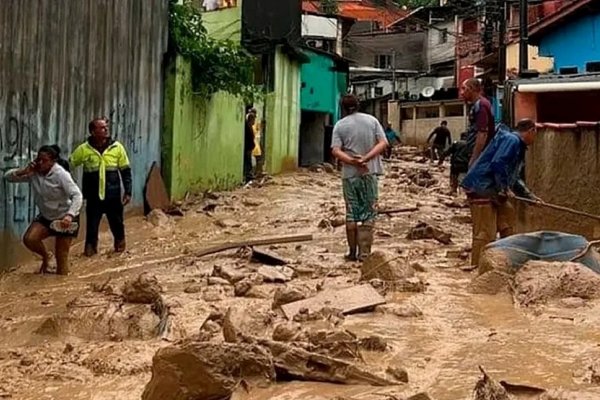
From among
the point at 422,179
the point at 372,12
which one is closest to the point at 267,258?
the point at 422,179

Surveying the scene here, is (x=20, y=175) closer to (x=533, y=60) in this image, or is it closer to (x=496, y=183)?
(x=496, y=183)

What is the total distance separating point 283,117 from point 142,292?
17.3m

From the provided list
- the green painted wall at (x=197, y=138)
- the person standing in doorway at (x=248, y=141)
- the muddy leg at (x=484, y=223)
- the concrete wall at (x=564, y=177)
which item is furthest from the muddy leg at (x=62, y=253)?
the person standing in doorway at (x=248, y=141)

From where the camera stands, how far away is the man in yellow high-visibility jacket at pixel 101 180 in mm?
9930

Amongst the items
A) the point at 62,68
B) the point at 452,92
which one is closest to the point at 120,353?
the point at 62,68

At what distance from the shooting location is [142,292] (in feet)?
22.2

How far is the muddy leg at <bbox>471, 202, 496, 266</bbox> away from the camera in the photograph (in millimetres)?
8258

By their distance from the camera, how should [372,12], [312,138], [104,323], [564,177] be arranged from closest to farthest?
[104,323] → [564,177] → [312,138] → [372,12]

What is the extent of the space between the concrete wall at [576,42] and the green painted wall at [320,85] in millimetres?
6176

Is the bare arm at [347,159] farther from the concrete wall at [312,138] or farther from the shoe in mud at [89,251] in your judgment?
the concrete wall at [312,138]

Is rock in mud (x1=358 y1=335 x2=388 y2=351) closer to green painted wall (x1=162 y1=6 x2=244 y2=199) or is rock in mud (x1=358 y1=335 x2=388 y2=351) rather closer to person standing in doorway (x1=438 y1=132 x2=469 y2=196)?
person standing in doorway (x1=438 y1=132 x2=469 y2=196)

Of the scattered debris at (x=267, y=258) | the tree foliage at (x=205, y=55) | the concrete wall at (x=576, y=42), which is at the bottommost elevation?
the scattered debris at (x=267, y=258)

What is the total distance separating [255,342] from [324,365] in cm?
39

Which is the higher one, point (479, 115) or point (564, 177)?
point (479, 115)
